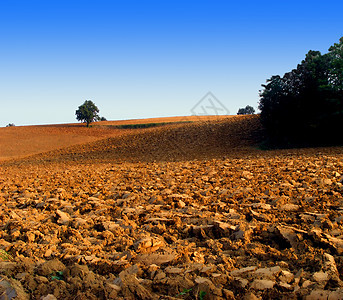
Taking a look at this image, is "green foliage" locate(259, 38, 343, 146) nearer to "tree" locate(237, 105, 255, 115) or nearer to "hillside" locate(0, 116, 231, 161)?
"hillside" locate(0, 116, 231, 161)

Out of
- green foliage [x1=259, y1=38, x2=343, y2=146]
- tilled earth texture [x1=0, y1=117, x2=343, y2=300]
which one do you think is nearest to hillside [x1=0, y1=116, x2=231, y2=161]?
green foliage [x1=259, y1=38, x2=343, y2=146]

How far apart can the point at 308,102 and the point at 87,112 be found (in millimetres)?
38399

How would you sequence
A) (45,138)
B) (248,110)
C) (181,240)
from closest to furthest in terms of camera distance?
1. (181,240)
2. (45,138)
3. (248,110)

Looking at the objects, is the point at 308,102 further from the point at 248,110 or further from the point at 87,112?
the point at 248,110

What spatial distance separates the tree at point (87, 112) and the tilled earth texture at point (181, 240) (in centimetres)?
4352

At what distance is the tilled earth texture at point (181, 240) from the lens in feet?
8.34

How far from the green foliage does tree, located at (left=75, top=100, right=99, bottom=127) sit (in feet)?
115

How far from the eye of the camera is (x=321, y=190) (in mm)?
5543

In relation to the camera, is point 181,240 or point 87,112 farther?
point 87,112

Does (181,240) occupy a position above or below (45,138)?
below

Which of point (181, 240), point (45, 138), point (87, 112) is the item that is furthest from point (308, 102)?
point (87, 112)

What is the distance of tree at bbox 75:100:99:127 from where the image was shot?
49.0 meters

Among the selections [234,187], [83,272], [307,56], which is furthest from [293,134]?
[83,272]

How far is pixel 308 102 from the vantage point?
17.9 metres
